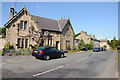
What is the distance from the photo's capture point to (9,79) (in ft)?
20.6

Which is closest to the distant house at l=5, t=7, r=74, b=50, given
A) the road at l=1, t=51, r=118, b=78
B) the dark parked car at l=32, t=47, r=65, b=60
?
the dark parked car at l=32, t=47, r=65, b=60

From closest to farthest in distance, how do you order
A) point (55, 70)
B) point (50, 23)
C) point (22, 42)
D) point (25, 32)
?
point (55, 70) < point (22, 42) < point (25, 32) < point (50, 23)

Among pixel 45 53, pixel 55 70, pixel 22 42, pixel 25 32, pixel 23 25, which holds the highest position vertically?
pixel 23 25

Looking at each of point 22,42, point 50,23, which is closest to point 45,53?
point 22,42

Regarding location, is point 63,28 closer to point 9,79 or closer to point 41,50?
point 41,50

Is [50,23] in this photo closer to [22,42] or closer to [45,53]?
[22,42]

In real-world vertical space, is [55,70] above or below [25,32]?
below

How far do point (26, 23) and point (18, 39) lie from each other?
142 inches

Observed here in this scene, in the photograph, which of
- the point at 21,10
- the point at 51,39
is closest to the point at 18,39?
the point at 21,10

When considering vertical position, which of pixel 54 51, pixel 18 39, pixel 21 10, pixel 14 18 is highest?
pixel 21 10

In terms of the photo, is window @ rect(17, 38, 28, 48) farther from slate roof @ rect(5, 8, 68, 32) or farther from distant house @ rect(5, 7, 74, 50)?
slate roof @ rect(5, 8, 68, 32)

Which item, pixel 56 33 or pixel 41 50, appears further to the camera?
pixel 56 33

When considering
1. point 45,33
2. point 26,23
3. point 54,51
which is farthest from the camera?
point 45,33

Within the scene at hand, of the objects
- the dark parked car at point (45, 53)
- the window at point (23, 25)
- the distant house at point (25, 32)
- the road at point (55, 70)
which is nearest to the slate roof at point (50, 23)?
the distant house at point (25, 32)
